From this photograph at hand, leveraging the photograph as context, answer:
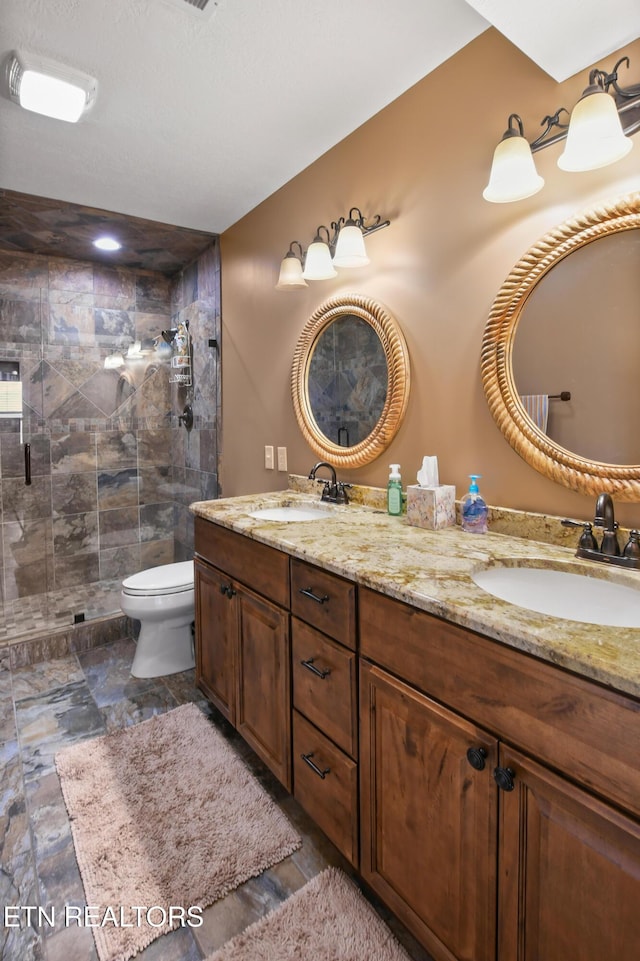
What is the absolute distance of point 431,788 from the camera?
1.00m

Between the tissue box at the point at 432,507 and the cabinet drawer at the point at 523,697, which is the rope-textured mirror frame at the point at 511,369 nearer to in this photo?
the tissue box at the point at 432,507

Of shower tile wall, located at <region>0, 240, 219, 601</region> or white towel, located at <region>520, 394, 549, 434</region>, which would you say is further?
shower tile wall, located at <region>0, 240, 219, 601</region>

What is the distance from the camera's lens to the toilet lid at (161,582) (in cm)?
243

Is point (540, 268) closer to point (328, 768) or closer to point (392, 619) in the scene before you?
point (392, 619)

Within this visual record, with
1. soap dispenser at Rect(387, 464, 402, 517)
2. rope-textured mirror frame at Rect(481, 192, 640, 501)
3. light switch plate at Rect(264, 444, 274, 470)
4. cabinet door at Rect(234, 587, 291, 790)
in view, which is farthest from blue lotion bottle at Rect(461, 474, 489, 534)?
light switch plate at Rect(264, 444, 274, 470)

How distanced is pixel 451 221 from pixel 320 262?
1.95ft

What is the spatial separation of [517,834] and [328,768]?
0.60 meters

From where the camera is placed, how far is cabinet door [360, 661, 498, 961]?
35.6 inches

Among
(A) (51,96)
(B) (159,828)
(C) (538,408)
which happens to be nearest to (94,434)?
(A) (51,96)

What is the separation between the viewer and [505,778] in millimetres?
842

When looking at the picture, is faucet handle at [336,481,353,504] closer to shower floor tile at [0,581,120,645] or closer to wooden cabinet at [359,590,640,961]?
wooden cabinet at [359,590,640,961]

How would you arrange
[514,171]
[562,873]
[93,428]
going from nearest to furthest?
[562,873]
[514,171]
[93,428]

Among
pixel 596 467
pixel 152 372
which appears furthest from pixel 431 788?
pixel 152 372

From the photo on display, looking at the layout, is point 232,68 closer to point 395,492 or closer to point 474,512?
point 395,492
